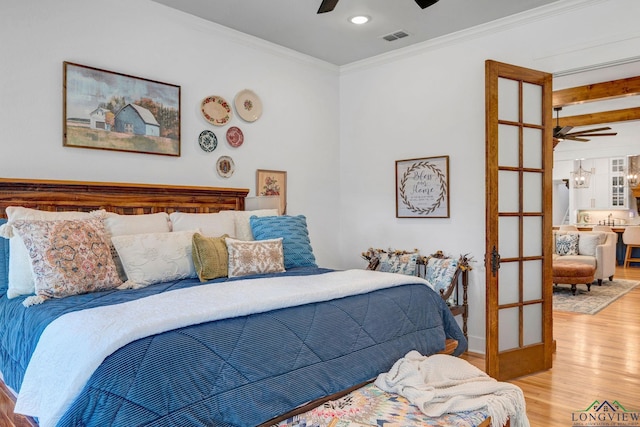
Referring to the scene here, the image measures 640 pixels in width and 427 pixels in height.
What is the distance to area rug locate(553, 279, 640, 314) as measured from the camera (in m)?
5.58

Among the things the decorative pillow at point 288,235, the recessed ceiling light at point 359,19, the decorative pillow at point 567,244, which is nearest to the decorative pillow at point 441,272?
the decorative pillow at point 288,235

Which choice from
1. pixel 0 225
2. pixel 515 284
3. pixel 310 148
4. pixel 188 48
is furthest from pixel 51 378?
pixel 310 148

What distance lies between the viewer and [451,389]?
194 cm

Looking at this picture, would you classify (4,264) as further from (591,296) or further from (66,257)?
(591,296)

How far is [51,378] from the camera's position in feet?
4.93

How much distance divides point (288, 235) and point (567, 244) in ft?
19.5

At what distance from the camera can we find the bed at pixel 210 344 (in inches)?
55.7

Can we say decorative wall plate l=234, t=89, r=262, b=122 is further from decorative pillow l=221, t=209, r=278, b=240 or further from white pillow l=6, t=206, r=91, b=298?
white pillow l=6, t=206, r=91, b=298

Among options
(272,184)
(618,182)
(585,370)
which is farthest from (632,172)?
(272,184)

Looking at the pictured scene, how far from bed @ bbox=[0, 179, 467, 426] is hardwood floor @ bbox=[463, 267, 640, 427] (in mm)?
832

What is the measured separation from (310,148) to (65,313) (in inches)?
125

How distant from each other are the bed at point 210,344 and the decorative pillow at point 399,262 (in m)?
1.31

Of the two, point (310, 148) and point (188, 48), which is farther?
point (310, 148)

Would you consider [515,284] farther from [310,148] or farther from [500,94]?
[310,148]
